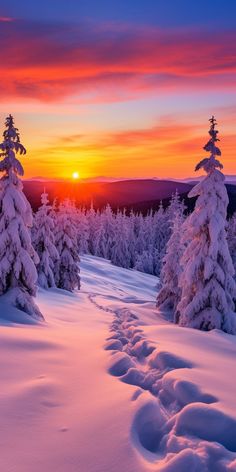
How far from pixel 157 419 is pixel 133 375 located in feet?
7.38

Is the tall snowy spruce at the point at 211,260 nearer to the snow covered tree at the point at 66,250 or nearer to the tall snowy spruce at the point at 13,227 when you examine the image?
the tall snowy spruce at the point at 13,227

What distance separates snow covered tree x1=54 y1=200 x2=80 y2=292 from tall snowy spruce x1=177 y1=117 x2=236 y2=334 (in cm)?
1839

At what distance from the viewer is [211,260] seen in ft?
66.9

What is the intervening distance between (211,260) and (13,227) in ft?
32.3

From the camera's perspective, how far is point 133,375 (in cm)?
830

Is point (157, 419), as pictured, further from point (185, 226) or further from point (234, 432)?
point (185, 226)

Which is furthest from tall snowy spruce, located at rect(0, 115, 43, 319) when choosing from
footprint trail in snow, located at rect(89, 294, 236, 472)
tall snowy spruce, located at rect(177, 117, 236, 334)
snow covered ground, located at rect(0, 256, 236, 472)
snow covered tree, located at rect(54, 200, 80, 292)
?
snow covered tree, located at rect(54, 200, 80, 292)

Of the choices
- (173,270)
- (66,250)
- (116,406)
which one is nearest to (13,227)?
(116,406)

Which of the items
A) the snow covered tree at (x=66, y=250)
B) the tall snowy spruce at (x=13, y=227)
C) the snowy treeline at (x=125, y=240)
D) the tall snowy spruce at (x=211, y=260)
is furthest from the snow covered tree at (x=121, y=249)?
the tall snowy spruce at (x=13, y=227)

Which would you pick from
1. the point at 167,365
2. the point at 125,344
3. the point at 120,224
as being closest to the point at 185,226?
the point at 125,344

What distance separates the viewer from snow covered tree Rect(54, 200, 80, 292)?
37.6 metres

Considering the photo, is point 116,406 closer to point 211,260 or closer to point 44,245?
point 211,260

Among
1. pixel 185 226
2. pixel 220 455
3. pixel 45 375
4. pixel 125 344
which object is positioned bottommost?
pixel 125 344

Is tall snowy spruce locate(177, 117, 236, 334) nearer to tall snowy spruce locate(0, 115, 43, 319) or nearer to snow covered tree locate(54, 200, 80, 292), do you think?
tall snowy spruce locate(0, 115, 43, 319)
